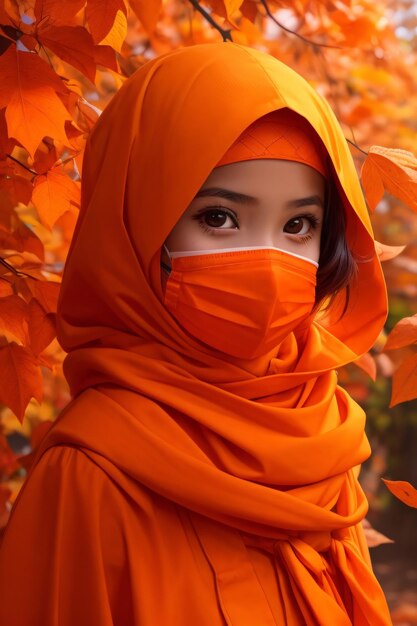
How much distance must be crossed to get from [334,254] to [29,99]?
26.1 inches

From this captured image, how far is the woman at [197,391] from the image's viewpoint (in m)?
1.67

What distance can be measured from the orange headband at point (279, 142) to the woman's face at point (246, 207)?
0.01 meters

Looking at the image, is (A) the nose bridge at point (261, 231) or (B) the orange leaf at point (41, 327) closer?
(A) the nose bridge at point (261, 231)

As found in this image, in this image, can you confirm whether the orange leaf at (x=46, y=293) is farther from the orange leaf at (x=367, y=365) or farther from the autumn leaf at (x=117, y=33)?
the orange leaf at (x=367, y=365)

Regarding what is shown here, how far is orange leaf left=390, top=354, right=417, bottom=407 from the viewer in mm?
1952

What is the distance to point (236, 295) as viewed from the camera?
5.68 ft

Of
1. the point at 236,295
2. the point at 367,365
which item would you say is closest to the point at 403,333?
the point at 236,295

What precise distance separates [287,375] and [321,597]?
1.33 feet

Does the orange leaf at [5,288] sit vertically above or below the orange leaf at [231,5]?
below

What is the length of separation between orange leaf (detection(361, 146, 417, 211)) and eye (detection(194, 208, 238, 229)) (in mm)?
376

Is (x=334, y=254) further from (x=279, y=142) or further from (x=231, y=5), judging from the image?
(x=231, y=5)

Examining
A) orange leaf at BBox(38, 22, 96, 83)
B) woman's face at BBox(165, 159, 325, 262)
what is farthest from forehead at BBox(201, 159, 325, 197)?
orange leaf at BBox(38, 22, 96, 83)

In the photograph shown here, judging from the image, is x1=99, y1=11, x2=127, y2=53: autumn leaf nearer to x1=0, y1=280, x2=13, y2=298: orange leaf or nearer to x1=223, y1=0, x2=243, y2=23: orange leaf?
x1=223, y1=0, x2=243, y2=23: orange leaf

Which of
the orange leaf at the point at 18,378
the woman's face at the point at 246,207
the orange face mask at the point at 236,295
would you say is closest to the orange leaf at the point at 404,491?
the orange face mask at the point at 236,295
